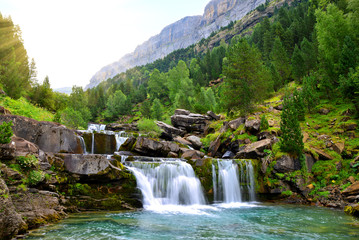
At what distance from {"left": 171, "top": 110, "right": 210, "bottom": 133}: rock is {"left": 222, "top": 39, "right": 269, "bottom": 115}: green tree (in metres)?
9.06

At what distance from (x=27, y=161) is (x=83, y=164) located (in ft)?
12.3

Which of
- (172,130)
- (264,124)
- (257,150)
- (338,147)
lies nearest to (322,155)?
(338,147)

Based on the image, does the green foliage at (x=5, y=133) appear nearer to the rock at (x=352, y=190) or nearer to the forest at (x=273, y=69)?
the forest at (x=273, y=69)

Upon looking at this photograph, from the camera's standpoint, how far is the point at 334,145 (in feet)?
70.6

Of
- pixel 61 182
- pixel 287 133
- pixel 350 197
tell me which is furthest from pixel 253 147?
pixel 61 182

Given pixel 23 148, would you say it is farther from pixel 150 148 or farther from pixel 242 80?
pixel 242 80

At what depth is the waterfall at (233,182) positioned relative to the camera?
2084 centimetres

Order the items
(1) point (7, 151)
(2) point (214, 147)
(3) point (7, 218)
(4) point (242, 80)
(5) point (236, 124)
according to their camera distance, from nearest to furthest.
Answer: (3) point (7, 218) < (1) point (7, 151) < (2) point (214, 147) < (5) point (236, 124) < (4) point (242, 80)

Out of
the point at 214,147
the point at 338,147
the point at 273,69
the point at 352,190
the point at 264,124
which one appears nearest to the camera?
the point at 352,190

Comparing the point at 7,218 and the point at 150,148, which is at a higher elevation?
the point at 150,148

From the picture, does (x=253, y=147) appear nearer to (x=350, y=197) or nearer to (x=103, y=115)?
(x=350, y=197)

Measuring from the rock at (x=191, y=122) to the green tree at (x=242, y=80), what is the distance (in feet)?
29.7

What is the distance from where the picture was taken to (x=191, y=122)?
44688 mm

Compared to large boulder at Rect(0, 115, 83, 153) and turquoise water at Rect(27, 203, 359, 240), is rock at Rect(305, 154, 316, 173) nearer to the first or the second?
turquoise water at Rect(27, 203, 359, 240)
